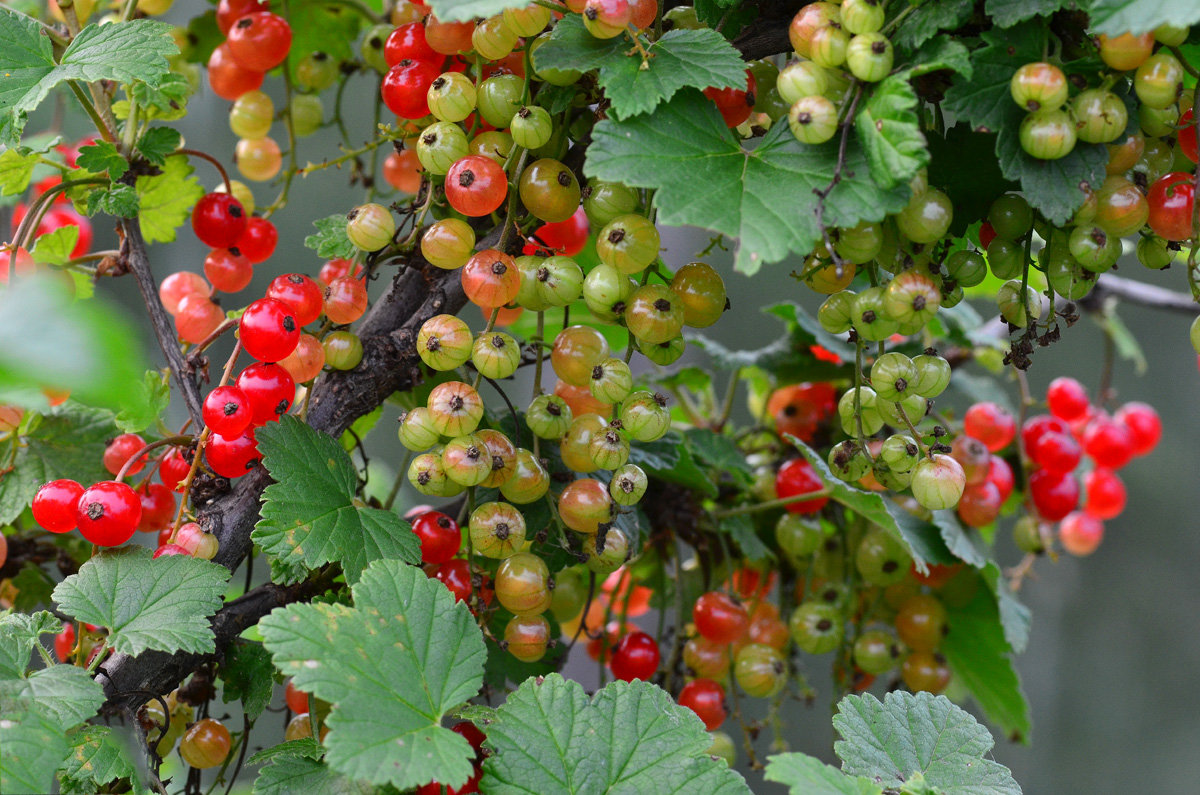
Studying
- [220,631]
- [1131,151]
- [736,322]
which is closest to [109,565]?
[220,631]

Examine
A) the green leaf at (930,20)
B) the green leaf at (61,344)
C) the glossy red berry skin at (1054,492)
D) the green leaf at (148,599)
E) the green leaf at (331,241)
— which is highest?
the green leaf at (61,344)

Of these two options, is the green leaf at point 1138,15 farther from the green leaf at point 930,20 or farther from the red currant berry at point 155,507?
the red currant berry at point 155,507

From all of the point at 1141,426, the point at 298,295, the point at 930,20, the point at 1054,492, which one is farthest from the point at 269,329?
the point at 1141,426

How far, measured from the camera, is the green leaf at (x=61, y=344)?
158 mm

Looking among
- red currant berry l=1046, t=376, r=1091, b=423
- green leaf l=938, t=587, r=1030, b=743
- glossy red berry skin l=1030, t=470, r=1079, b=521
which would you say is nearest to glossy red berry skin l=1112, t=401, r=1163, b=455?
red currant berry l=1046, t=376, r=1091, b=423

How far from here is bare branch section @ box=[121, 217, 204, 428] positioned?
556 millimetres

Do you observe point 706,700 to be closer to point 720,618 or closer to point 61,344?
point 720,618

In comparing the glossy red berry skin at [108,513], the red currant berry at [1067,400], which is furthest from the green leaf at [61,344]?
the red currant berry at [1067,400]

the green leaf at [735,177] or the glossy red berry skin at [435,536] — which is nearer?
the green leaf at [735,177]

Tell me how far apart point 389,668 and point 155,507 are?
9.0 inches

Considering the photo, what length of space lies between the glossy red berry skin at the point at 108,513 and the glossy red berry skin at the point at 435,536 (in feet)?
0.50

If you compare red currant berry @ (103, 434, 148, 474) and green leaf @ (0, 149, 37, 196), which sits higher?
green leaf @ (0, 149, 37, 196)

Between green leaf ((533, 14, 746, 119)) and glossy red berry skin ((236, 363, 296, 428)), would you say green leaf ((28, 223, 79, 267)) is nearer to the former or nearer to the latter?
glossy red berry skin ((236, 363, 296, 428))

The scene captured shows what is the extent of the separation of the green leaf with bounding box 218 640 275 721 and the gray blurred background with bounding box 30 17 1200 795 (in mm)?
1433
